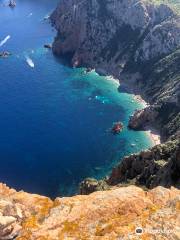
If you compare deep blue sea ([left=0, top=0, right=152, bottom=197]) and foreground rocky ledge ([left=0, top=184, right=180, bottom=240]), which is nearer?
foreground rocky ledge ([left=0, top=184, right=180, bottom=240])

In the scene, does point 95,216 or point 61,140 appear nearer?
point 95,216

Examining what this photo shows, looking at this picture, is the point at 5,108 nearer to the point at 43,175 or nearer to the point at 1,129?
the point at 1,129

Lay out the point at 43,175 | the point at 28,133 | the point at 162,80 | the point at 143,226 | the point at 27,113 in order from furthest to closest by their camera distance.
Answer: the point at 162,80 → the point at 27,113 → the point at 28,133 → the point at 43,175 → the point at 143,226

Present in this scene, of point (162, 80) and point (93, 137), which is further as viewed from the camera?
point (162, 80)

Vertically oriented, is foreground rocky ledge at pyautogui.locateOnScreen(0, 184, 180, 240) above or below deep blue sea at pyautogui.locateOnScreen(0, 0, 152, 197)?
below

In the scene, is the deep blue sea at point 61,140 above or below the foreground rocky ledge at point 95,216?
above

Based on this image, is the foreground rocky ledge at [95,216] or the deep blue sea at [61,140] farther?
the deep blue sea at [61,140]

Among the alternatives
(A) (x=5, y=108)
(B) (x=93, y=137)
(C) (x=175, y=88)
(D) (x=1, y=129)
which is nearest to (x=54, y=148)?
(B) (x=93, y=137)

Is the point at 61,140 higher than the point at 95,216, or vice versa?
the point at 61,140
